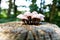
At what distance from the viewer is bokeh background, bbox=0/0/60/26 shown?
4758 mm

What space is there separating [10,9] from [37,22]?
2786mm

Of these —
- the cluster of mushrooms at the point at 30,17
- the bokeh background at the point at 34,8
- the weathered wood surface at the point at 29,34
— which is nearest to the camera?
the weathered wood surface at the point at 29,34

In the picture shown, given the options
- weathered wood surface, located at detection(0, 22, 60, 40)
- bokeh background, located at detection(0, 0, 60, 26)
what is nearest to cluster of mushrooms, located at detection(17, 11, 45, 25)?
weathered wood surface, located at detection(0, 22, 60, 40)

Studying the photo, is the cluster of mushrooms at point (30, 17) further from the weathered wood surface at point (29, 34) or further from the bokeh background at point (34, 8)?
the bokeh background at point (34, 8)

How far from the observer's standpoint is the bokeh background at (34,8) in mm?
4758

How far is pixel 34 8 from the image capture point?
489 cm

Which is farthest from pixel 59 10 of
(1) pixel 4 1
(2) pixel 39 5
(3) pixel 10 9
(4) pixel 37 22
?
(4) pixel 37 22

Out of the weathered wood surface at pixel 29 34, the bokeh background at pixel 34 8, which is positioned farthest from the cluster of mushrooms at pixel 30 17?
the bokeh background at pixel 34 8

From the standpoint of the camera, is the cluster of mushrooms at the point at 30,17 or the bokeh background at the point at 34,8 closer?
the cluster of mushrooms at the point at 30,17

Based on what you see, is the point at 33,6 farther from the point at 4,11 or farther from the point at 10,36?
the point at 10,36

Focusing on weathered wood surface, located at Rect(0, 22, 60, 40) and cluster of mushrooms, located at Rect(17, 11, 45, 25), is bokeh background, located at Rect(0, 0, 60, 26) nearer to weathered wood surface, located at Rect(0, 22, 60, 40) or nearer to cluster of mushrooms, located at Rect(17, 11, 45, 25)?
cluster of mushrooms, located at Rect(17, 11, 45, 25)

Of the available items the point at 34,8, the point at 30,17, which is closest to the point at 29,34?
the point at 30,17

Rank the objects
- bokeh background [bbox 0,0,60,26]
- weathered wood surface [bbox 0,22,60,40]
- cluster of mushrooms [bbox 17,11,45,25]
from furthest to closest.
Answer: bokeh background [bbox 0,0,60,26], cluster of mushrooms [bbox 17,11,45,25], weathered wood surface [bbox 0,22,60,40]

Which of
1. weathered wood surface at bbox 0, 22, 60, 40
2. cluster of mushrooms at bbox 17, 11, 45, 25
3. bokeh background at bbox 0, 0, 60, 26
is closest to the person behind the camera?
weathered wood surface at bbox 0, 22, 60, 40
